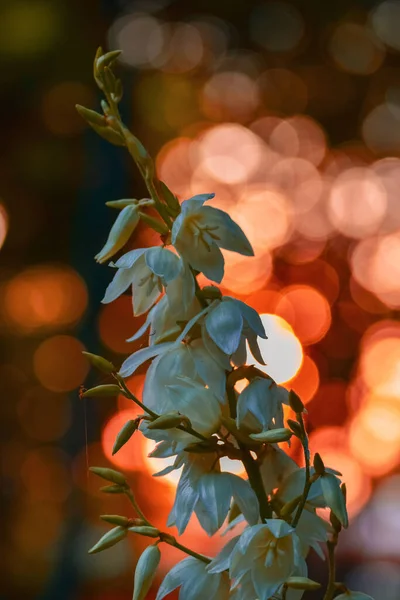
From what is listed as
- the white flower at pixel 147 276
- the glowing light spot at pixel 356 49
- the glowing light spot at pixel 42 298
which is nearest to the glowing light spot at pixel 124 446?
the glowing light spot at pixel 42 298

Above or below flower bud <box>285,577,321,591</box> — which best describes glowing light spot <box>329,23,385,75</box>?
below

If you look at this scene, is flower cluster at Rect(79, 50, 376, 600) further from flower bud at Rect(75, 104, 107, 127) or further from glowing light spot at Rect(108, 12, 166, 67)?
glowing light spot at Rect(108, 12, 166, 67)

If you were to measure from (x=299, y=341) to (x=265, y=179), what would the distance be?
1.00m

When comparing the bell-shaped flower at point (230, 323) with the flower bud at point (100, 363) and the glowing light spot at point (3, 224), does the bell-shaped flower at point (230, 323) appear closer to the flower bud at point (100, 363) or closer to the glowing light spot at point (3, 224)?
the flower bud at point (100, 363)

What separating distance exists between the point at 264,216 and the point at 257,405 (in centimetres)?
424

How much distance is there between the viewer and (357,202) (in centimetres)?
511

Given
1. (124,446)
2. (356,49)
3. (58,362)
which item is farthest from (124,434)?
(356,49)

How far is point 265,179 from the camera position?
4969 mm

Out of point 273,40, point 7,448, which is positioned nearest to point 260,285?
point 273,40

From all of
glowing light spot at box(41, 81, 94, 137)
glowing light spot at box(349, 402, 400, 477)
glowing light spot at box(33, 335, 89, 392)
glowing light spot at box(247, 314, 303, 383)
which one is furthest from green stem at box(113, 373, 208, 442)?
glowing light spot at box(349, 402, 400, 477)

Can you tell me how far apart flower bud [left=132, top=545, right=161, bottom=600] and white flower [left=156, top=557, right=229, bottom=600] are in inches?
0.8

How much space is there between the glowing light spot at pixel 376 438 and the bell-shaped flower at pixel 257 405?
486cm

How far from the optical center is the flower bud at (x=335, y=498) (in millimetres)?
480

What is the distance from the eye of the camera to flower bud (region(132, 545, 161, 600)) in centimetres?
53
